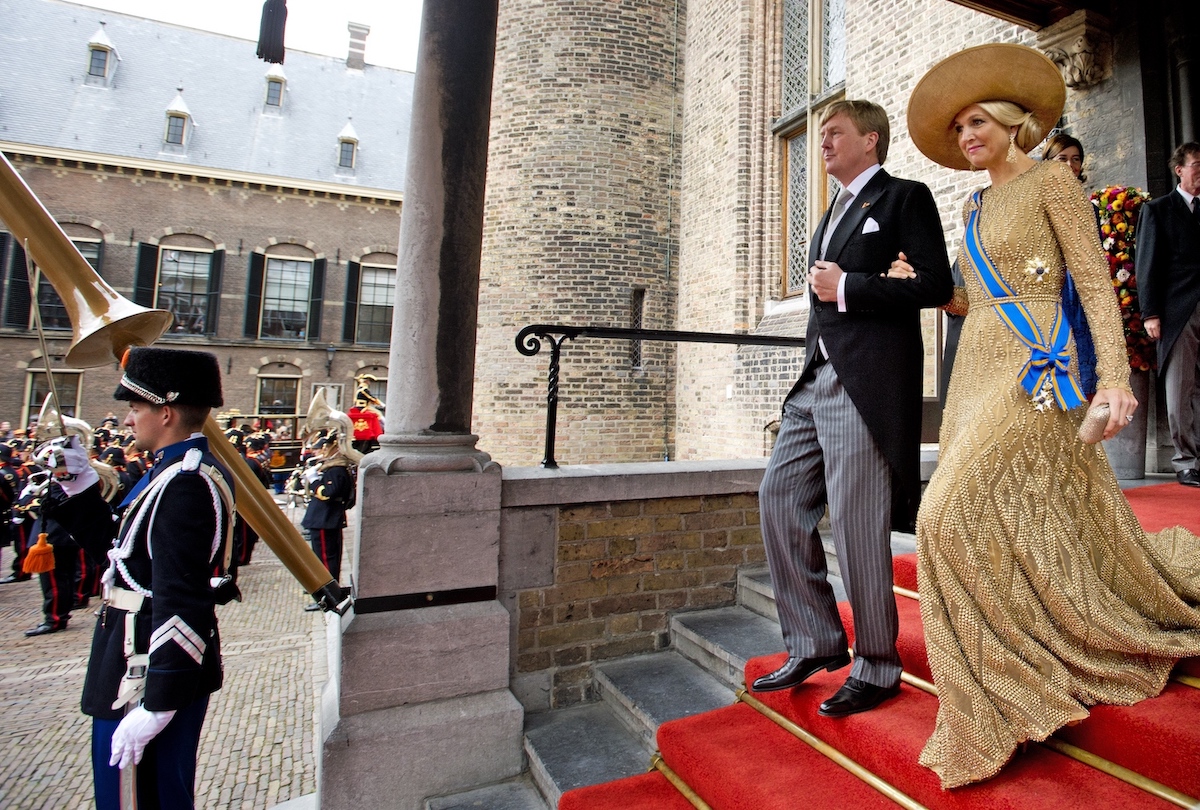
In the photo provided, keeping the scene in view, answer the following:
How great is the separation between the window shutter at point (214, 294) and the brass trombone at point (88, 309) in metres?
21.3

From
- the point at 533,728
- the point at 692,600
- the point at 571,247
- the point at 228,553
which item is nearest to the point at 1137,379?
the point at 692,600

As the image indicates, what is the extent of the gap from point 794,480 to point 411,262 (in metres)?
1.96

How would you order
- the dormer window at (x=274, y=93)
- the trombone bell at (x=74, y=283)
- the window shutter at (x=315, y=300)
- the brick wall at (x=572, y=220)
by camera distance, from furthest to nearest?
the dormer window at (x=274, y=93) → the window shutter at (x=315, y=300) → the brick wall at (x=572, y=220) → the trombone bell at (x=74, y=283)

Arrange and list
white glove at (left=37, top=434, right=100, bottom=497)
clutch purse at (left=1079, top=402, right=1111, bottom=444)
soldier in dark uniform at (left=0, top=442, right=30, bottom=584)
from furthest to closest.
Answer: soldier in dark uniform at (left=0, top=442, right=30, bottom=584)
white glove at (left=37, top=434, right=100, bottom=497)
clutch purse at (left=1079, top=402, right=1111, bottom=444)

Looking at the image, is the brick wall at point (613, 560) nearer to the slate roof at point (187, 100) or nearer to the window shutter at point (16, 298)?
the slate roof at point (187, 100)

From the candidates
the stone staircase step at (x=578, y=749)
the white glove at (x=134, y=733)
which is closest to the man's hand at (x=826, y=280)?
the stone staircase step at (x=578, y=749)

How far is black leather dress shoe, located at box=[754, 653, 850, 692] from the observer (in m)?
2.00

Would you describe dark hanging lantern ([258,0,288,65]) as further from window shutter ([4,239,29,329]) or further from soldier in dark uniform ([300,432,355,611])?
window shutter ([4,239,29,329])

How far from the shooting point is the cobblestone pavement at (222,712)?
147 inches

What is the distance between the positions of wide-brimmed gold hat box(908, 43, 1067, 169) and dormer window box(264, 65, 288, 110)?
2606cm

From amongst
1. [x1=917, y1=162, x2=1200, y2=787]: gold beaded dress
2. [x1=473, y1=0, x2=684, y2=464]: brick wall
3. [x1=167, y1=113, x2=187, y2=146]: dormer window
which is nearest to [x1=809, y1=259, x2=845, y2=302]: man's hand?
[x1=917, y1=162, x2=1200, y2=787]: gold beaded dress

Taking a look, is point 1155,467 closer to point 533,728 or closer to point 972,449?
point 972,449

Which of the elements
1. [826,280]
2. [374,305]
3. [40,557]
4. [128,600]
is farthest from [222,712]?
[374,305]

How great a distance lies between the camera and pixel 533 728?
2.89 metres
